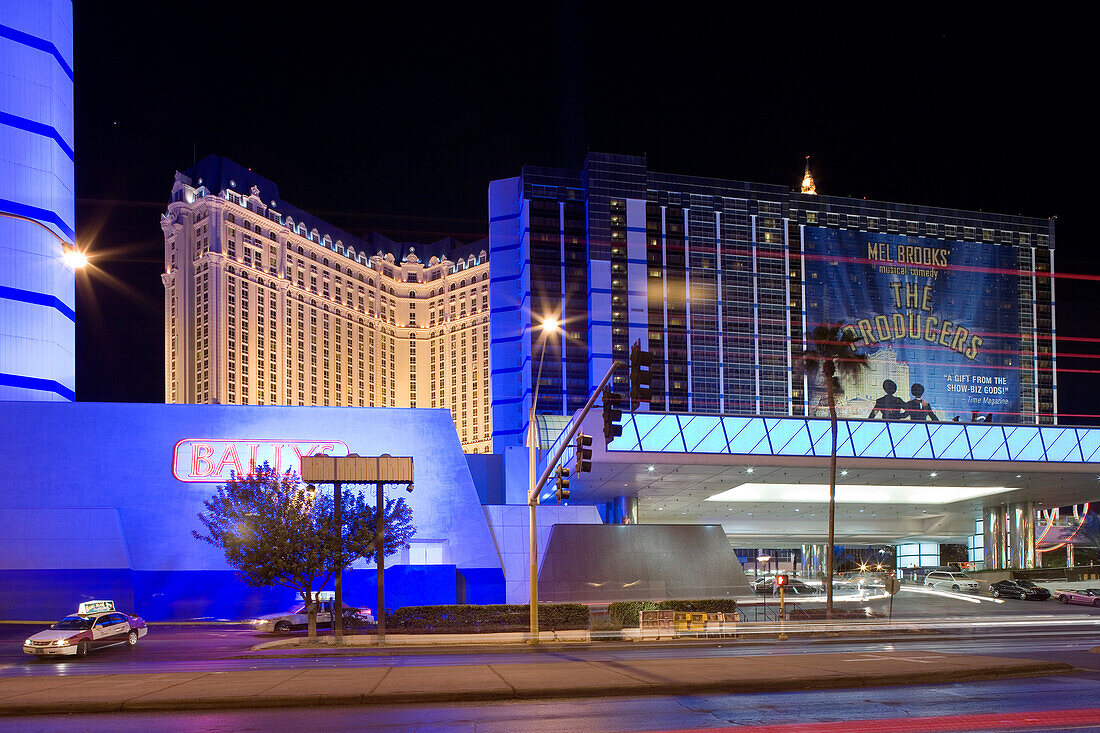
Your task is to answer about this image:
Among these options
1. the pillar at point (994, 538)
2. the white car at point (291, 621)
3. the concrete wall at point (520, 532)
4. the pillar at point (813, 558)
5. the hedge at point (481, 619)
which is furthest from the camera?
the pillar at point (813, 558)

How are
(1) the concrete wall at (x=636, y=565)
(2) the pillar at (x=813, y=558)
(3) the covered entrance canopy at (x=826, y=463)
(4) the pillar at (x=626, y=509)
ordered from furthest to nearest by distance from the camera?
(2) the pillar at (x=813, y=558)
(4) the pillar at (x=626, y=509)
(1) the concrete wall at (x=636, y=565)
(3) the covered entrance canopy at (x=826, y=463)

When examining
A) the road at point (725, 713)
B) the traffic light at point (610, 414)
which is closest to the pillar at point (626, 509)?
the road at point (725, 713)

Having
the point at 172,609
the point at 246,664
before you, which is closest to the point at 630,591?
the point at 172,609

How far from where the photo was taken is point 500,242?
13388 centimetres

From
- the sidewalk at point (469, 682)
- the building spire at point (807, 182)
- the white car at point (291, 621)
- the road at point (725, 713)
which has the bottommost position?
the white car at point (291, 621)

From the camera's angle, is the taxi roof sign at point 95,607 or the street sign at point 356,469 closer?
the street sign at point 356,469

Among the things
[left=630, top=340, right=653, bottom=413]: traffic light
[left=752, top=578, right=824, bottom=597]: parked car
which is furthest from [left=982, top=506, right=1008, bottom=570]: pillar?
[left=630, top=340, right=653, bottom=413]: traffic light

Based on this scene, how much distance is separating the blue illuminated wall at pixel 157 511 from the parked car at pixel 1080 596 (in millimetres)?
32888

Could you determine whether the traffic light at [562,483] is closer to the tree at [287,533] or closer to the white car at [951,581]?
the tree at [287,533]

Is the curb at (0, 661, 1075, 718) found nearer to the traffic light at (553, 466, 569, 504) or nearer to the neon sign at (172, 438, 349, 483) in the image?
the traffic light at (553, 466, 569, 504)

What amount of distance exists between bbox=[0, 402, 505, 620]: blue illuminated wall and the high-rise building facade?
229 feet

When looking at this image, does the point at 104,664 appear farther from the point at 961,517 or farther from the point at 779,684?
Result: the point at 961,517

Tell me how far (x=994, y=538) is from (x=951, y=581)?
1267 cm

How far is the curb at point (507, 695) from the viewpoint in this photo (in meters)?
15.9
